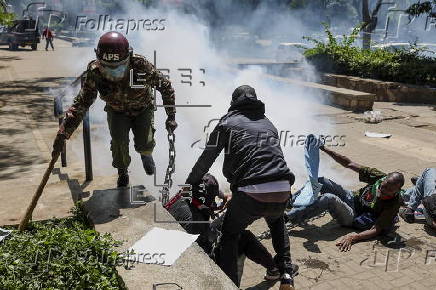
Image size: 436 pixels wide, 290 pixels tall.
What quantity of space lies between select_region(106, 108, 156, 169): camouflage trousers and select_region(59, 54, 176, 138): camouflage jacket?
0.22ft

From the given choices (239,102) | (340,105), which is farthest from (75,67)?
(239,102)

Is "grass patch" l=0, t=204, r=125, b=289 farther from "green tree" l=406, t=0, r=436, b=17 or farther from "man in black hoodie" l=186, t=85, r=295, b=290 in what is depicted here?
"green tree" l=406, t=0, r=436, b=17

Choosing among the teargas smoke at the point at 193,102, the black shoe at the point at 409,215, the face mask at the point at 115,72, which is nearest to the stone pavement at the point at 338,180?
the black shoe at the point at 409,215

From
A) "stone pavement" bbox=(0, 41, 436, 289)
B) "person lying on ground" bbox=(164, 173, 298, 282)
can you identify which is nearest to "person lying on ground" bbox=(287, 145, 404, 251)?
"stone pavement" bbox=(0, 41, 436, 289)

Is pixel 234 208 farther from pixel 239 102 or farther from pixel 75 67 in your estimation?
pixel 75 67

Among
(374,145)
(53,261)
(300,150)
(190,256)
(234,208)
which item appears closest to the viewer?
(53,261)

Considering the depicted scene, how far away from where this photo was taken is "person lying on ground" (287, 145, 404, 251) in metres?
4.49

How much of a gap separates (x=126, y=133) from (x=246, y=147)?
4.69ft

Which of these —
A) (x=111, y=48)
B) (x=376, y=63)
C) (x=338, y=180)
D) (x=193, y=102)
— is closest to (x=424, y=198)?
(x=338, y=180)

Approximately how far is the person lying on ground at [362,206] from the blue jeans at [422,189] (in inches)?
22.3

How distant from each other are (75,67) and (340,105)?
40.0 ft

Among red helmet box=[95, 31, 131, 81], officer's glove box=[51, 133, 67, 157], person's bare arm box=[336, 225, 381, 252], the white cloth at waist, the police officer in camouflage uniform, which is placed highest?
red helmet box=[95, 31, 131, 81]

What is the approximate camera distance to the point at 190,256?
3176 millimetres

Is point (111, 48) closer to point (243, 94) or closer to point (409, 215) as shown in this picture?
point (243, 94)
